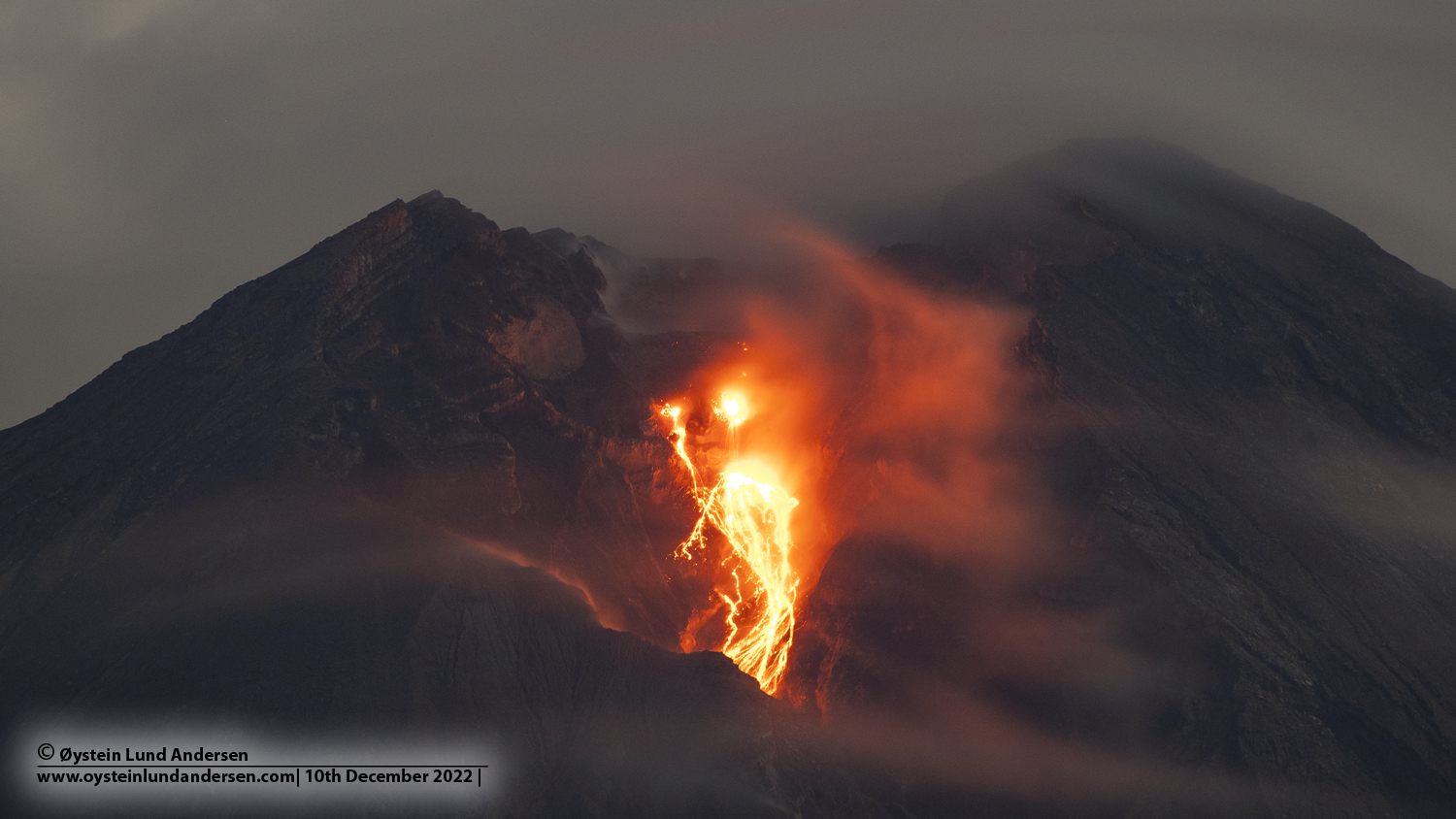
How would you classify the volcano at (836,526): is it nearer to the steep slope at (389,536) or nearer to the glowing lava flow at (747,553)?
the steep slope at (389,536)

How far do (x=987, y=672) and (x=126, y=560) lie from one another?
47.6 m

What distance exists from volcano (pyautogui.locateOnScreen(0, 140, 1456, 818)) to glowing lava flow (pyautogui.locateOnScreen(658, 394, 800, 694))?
0.78 m

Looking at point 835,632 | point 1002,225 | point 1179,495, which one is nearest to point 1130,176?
point 1002,225

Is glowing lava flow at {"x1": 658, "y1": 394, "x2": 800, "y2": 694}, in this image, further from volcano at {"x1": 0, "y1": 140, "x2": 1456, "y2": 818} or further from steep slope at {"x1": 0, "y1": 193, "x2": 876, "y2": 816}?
steep slope at {"x1": 0, "y1": 193, "x2": 876, "y2": 816}

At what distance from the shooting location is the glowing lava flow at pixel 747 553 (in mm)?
88125

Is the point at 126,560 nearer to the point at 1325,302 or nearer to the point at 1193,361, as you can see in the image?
the point at 1193,361

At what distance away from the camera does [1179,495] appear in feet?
265
